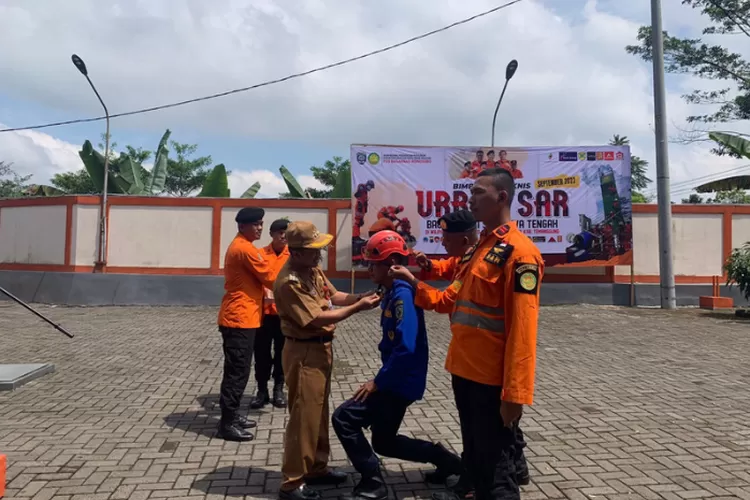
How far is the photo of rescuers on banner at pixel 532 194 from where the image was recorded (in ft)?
47.0

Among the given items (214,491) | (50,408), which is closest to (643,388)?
(214,491)

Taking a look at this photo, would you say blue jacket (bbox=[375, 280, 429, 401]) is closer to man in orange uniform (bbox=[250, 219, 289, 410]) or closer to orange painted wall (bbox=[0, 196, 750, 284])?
man in orange uniform (bbox=[250, 219, 289, 410])

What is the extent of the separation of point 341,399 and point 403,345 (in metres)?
2.75

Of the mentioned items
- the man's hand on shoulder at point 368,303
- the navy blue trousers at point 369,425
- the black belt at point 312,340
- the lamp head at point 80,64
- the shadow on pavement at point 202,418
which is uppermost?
the lamp head at point 80,64

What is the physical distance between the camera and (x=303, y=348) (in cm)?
327

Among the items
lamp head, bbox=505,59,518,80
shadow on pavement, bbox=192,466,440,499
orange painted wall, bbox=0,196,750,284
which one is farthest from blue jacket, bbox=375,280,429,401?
lamp head, bbox=505,59,518,80

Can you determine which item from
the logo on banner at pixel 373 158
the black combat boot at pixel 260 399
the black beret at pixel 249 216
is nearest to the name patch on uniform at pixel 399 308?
the black beret at pixel 249 216

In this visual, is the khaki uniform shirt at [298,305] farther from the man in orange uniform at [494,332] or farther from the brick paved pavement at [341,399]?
the brick paved pavement at [341,399]

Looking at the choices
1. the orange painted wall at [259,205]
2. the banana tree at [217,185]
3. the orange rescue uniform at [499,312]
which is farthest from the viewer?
the banana tree at [217,185]

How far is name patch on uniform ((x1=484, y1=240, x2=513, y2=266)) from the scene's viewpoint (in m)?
2.52

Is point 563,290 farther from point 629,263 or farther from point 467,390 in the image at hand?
point 467,390

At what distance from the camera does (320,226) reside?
601 inches

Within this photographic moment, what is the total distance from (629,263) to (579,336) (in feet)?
18.7

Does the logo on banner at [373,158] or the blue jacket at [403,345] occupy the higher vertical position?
the logo on banner at [373,158]
